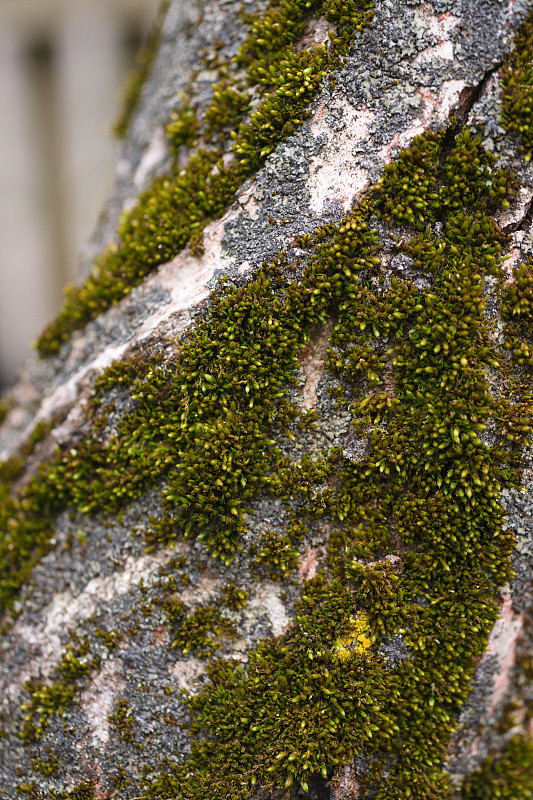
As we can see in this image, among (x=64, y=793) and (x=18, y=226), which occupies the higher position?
(x=18, y=226)

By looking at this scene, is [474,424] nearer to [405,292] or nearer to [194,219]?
[405,292]

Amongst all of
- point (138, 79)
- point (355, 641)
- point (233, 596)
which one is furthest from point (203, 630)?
point (138, 79)

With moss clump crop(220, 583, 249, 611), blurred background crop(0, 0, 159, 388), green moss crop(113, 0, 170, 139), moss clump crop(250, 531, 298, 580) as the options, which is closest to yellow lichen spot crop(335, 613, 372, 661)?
moss clump crop(250, 531, 298, 580)

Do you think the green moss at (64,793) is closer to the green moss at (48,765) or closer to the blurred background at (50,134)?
the green moss at (48,765)

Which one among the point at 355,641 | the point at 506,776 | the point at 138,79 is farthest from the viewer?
the point at 138,79

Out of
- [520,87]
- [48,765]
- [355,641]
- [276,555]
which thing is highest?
[520,87]

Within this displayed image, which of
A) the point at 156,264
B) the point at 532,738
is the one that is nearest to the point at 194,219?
the point at 156,264

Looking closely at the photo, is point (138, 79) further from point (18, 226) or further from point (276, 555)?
point (18, 226)
